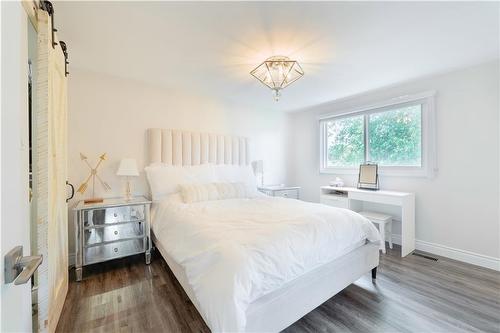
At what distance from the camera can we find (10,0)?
0.54 meters

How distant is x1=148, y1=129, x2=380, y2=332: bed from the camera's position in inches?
48.7

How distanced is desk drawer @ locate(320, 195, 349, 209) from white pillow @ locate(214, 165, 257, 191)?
4.20 ft

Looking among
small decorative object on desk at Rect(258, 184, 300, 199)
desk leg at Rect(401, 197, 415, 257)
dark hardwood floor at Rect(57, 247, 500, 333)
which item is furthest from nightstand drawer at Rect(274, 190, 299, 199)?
dark hardwood floor at Rect(57, 247, 500, 333)

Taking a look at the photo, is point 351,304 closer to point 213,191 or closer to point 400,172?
point 213,191

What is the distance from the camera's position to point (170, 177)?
2.95 metres

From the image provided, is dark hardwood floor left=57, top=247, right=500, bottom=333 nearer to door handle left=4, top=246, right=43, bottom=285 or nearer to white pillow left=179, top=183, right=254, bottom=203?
white pillow left=179, top=183, right=254, bottom=203

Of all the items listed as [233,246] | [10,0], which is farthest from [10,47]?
[233,246]

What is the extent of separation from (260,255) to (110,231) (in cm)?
201

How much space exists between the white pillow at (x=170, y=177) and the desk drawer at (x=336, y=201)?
2.02 m

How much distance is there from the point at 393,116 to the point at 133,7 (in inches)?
142

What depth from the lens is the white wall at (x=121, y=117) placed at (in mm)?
2646

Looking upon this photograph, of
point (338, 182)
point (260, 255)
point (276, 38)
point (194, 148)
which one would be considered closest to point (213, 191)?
point (194, 148)

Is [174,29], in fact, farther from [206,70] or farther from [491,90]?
[491,90]

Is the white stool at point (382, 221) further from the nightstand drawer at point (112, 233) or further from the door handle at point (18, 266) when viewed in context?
the door handle at point (18, 266)
